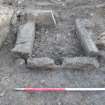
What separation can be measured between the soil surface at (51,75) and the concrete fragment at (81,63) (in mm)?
68

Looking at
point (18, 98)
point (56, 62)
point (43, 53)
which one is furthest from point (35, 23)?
point (18, 98)

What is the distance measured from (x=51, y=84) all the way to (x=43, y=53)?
72 cm

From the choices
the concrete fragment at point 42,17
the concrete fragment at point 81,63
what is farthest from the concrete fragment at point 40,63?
the concrete fragment at point 42,17

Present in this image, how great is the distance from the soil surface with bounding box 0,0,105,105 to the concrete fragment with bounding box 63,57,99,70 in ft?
0.22

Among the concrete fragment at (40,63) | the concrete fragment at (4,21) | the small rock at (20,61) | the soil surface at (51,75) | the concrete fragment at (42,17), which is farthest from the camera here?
the concrete fragment at (42,17)

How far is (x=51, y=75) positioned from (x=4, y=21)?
4.82ft

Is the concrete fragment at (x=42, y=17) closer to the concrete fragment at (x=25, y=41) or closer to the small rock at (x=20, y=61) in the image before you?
the concrete fragment at (x=25, y=41)

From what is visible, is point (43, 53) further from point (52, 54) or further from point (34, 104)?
point (34, 104)

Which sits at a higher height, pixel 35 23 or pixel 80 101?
pixel 35 23

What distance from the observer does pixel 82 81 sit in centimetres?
255

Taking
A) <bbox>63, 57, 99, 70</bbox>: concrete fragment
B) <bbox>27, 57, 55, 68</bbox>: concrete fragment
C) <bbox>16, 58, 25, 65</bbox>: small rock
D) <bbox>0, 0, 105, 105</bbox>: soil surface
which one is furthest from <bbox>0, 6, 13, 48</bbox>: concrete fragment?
<bbox>63, 57, 99, 70</bbox>: concrete fragment

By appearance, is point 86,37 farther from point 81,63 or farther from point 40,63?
point 40,63

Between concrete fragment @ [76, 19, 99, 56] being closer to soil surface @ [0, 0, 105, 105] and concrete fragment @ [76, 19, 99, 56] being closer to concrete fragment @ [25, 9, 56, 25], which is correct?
soil surface @ [0, 0, 105, 105]

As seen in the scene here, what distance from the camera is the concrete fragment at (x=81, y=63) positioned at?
8.73 ft
